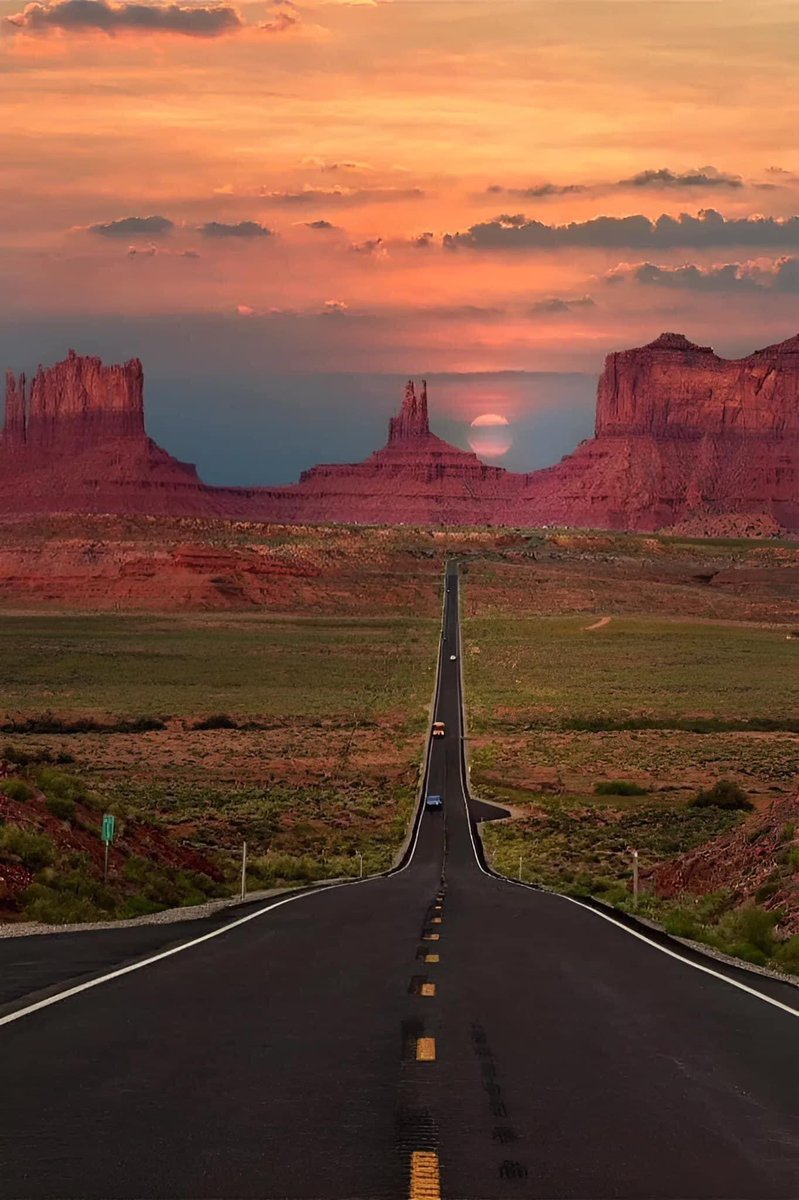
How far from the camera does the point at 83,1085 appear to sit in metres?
9.58

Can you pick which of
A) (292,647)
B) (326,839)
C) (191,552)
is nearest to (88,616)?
(191,552)

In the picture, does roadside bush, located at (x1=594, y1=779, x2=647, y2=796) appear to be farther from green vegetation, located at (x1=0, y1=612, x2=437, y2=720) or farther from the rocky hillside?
the rocky hillside

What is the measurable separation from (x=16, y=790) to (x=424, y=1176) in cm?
1950

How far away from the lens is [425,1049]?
1132 cm

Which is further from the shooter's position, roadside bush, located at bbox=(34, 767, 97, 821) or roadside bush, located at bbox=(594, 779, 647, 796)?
roadside bush, located at bbox=(594, 779, 647, 796)

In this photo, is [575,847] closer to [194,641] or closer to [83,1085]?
[83,1085]

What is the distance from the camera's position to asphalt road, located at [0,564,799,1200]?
782 centimetres

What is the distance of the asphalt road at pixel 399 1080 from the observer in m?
7.82

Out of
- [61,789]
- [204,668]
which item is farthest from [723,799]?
[204,668]

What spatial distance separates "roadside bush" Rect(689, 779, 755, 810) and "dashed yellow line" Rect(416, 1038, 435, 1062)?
42.9 meters

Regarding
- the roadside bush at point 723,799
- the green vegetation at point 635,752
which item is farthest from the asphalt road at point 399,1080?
the roadside bush at point 723,799

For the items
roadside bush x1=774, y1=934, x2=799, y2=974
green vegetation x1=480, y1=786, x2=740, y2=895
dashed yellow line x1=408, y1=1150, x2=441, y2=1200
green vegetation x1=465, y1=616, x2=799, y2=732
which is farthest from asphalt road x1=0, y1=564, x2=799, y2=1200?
green vegetation x1=465, y1=616, x2=799, y2=732

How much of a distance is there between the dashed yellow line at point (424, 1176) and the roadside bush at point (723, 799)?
152ft

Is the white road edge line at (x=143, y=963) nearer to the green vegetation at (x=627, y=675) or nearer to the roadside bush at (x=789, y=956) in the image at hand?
the roadside bush at (x=789, y=956)
